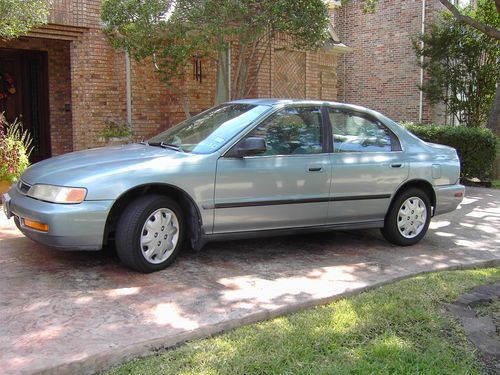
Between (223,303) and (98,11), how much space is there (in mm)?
8401

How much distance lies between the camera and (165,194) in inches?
198

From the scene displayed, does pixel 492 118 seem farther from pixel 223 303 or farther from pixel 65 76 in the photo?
pixel 223 303

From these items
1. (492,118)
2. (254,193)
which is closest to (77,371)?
(254,193)

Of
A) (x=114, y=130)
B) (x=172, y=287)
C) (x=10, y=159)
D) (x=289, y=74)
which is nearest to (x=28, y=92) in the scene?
(x=114, y=130)

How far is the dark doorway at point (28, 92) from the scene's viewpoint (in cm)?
1220

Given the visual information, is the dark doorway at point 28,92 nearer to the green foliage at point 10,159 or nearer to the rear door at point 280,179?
the green foliage at point 10,159

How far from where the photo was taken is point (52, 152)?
12.6m

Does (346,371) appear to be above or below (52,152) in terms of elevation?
below

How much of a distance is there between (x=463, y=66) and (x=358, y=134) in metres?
13.1

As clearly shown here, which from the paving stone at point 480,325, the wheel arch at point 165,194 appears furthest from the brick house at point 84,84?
the paving stone at point 480,325

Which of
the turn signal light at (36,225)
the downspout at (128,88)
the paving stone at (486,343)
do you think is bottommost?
the paving stone at (486,343)

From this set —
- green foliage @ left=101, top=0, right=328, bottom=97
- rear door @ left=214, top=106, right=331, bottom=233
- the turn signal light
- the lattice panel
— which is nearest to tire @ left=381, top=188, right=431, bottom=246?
rear door @ left=214, top=106, right=331, bottom=233

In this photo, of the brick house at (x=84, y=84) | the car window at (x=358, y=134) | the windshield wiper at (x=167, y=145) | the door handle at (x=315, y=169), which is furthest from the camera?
the brick house at (x=84, y=84)

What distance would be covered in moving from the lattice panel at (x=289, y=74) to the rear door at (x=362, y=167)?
7845mm
